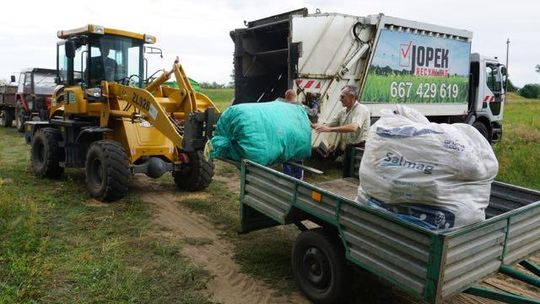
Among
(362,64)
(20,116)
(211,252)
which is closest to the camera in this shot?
(211,252)

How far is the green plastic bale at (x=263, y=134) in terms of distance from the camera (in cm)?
444

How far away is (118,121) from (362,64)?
456 cm

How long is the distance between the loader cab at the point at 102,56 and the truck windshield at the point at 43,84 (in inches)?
323

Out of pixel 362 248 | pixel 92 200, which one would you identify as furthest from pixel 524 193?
pixel 92 200

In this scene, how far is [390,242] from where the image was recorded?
117 inches

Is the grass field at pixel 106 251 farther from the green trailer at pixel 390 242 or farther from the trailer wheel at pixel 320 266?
the green trailer at pixel 390 242

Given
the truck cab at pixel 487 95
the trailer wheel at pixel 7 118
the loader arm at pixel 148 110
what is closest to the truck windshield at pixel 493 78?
the truck cab at pixel 487 95

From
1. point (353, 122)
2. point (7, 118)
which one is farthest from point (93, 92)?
point (7, 118)

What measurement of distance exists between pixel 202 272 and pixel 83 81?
4546 mm

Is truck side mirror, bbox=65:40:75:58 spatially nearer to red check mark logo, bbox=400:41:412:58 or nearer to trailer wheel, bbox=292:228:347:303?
trailer wheel, bbox=292:228:347:303

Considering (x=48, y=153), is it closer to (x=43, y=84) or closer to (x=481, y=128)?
(x=43, y=84)

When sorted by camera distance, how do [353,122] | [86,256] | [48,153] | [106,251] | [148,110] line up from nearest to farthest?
[86,256], [106,251], [353,122], [148,110], [48,153]

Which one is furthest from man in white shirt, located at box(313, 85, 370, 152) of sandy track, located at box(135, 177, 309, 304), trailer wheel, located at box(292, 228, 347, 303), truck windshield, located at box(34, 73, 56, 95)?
truck windshield, located at box(34, 73, 56, 95)

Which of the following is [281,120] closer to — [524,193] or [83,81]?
[524,193]
